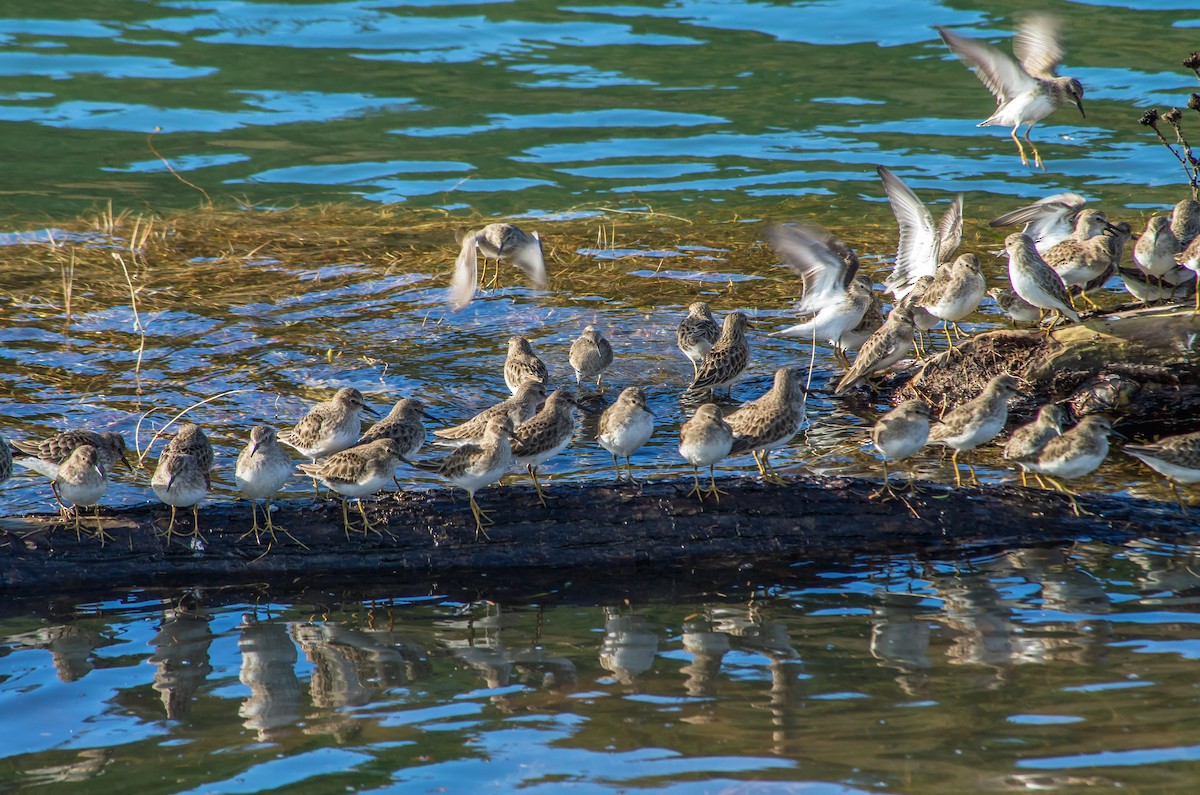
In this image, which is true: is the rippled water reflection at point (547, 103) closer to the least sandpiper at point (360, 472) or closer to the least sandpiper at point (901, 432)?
the least sandpiper at point (901, 432)

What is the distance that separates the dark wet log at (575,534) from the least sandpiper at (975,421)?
1.56 ft

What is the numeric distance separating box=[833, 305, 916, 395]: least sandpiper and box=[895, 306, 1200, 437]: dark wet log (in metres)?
0.39

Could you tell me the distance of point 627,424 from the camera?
8320mm

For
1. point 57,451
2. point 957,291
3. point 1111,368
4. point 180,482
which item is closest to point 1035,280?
point 957,291

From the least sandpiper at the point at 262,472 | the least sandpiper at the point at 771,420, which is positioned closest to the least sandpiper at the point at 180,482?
the least sandpiper at the point at 262,472

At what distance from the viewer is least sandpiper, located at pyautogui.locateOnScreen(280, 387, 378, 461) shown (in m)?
8.62

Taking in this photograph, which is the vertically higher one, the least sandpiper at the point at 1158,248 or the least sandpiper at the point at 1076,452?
the least sandpiper at the point at 1158,248

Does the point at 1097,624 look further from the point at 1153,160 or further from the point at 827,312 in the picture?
the point at 1153,160

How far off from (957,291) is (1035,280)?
27.0 inches

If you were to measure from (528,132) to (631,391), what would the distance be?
12.8 m

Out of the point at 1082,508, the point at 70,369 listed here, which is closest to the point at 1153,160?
the point at 1082,508

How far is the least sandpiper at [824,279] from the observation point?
1091cm

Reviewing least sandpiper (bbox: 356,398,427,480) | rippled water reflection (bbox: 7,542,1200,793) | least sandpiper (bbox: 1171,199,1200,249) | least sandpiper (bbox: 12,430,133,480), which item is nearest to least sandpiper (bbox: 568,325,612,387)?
→ least sandpiper (bbox: 356,398,427,480)

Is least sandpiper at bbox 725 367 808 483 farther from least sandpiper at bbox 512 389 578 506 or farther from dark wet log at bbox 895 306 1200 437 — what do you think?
dark wet log at bbox 895 306 1200 437
